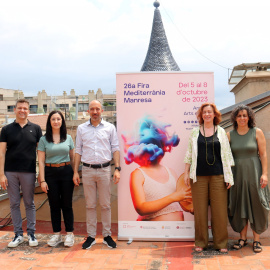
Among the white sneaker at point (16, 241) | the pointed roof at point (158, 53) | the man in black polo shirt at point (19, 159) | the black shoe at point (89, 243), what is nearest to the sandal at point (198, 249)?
the black shoe at point (89, 243)


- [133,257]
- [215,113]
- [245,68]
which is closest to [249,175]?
[215,113]

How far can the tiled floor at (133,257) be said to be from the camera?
3146 mm

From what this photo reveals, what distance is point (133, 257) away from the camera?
3.38 metres

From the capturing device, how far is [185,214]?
3.78 m

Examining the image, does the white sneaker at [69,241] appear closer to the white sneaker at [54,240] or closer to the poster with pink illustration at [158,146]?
the white sneaker at [54,240]

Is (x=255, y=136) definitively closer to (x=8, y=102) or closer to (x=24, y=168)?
(x=24, y=168)

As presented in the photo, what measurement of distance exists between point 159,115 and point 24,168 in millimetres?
1718

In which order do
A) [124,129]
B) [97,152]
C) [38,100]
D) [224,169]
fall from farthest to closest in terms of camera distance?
[38,100] → [124,129] → [97,152] → [224,169]

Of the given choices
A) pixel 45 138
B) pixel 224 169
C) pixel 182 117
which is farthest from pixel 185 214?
pixel 45 138

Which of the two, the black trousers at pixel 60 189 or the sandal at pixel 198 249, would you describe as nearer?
the sandal at pixel 198 249

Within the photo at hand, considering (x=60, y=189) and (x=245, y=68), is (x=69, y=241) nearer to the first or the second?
(x=60, y=189)

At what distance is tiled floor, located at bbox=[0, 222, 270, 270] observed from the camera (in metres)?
3.15

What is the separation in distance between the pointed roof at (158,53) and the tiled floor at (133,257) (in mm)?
10651

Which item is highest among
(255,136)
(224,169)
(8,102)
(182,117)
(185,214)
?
(8,102)
